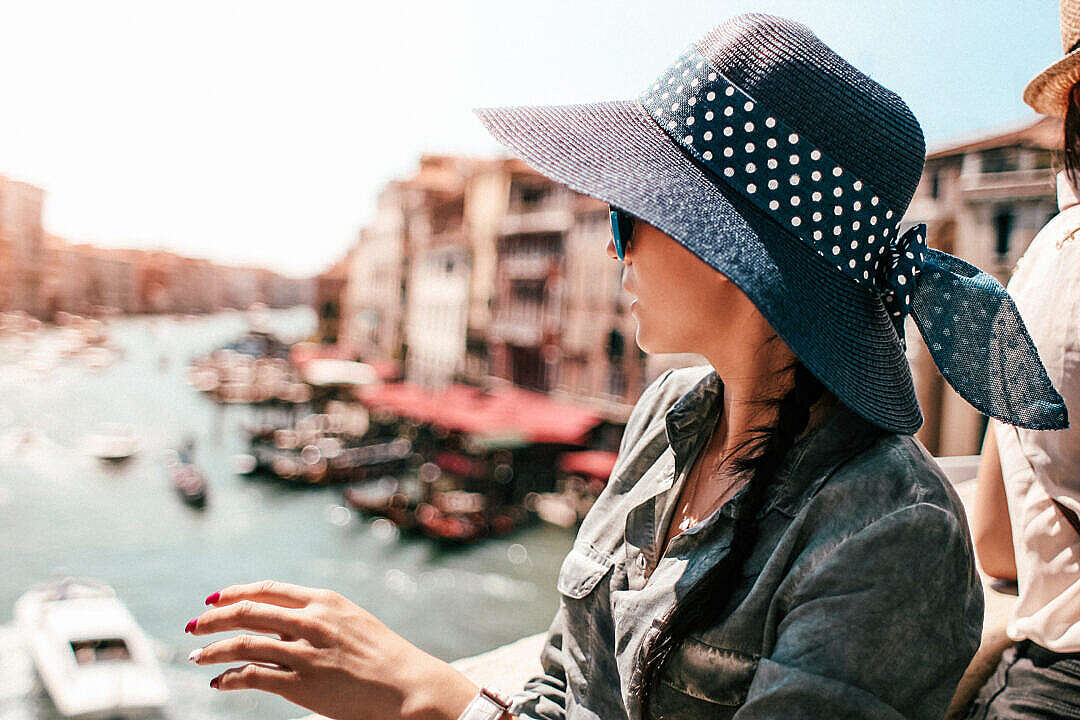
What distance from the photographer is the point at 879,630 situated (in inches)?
13.6

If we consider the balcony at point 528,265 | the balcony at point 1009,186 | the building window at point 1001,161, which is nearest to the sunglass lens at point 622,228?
the balcony at point 1009,186

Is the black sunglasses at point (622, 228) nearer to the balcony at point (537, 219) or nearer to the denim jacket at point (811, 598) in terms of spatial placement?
the denim jacket at point (811, 598)

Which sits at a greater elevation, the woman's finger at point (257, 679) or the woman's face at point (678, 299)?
the woman's face at point (678, 299)

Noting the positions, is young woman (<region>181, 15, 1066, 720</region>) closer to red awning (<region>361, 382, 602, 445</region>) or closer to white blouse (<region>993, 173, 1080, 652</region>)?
white blouse (<region>993, 173, 1080, 652</region>)

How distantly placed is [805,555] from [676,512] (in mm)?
159

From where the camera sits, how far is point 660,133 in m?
0.46

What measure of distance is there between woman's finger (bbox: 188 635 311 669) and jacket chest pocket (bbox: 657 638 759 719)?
8.6 inches

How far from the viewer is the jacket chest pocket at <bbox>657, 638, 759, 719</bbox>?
1.33 feet

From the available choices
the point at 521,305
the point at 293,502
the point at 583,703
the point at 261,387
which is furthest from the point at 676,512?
the point at 521,305

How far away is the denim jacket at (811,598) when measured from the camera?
1.14 feet

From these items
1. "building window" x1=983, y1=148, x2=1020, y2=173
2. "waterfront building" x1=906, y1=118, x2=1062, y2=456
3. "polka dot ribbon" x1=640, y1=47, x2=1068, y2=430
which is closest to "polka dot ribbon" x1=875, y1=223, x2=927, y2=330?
"polka dot ribbon" x1=640, y1=47, x2=1068, y2=430

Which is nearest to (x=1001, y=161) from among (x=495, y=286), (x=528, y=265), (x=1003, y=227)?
(x=1003, y=227)

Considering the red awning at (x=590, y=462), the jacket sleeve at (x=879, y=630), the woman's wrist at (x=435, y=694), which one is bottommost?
the red awning at (x=590, y=462)

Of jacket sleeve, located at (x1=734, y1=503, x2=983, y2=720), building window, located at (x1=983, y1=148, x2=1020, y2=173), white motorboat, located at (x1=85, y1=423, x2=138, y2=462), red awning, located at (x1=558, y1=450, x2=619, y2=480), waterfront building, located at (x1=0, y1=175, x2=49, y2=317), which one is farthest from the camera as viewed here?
red awning, located at (x1=558, y1=450, x2=619, y2=480)
